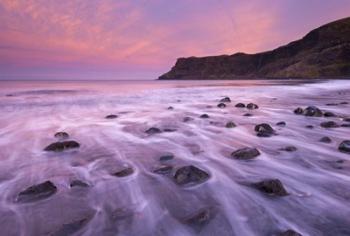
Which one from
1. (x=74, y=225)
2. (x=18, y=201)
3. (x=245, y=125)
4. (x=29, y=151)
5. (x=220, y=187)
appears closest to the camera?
(x=74, y=225)

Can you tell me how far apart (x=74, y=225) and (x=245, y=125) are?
5.11m

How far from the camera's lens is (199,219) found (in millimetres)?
2322

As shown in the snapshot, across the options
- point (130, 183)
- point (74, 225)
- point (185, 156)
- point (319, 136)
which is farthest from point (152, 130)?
point (74, 225)

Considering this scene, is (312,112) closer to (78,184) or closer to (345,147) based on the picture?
(345,147)

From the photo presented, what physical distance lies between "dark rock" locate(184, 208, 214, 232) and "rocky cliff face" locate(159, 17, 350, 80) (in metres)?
74.2

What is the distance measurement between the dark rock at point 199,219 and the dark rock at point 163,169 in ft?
3.50

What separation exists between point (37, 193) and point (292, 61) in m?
117

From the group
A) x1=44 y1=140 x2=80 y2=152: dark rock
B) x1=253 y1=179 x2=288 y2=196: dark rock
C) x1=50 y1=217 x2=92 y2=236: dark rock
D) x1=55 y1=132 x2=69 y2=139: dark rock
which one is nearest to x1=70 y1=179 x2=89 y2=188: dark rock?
x1=50 y1=217 x2=92 y2=236: dark rock

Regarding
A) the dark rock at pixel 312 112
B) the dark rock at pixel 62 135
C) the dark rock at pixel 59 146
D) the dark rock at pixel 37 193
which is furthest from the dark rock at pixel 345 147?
the dark rock at pixel 62 135

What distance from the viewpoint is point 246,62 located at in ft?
479

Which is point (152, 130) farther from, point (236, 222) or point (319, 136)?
point (236, 222)

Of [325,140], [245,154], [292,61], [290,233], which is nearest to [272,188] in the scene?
[290,233]

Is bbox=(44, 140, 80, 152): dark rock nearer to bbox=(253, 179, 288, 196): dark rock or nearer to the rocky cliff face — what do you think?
bbox=(253, 179, 288, 196): dark rock

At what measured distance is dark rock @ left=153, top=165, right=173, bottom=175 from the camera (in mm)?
3487
